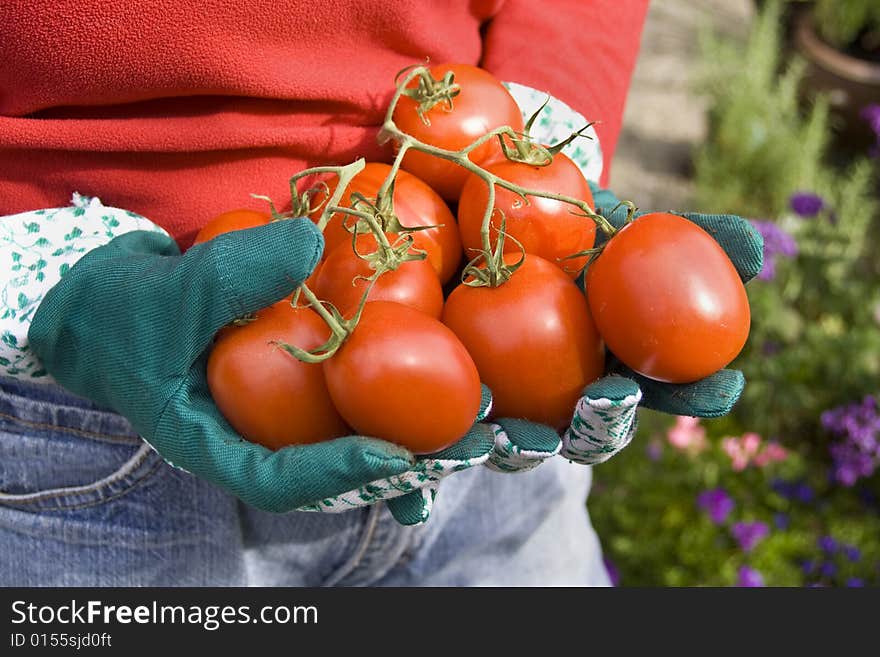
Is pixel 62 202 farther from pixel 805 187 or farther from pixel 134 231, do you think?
pixel 805 187

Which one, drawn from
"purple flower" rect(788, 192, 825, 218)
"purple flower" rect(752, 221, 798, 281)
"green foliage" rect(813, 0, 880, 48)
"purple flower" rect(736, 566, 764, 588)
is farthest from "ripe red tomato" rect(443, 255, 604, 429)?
"green foliage" rect(813, 0, 880, 48)

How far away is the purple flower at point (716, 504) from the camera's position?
2131 millimetres

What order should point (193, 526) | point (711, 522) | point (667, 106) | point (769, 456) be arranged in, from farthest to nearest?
point (667, 106) < point (769, 456) < point (711, 522) < point (193, 526)

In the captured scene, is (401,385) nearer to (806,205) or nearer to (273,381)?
(273,381)

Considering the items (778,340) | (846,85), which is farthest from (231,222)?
(846,85)

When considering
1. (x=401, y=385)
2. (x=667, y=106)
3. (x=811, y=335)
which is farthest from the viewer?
(x=667, y=106)

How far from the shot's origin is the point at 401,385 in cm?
81

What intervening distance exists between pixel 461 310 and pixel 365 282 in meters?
0.10

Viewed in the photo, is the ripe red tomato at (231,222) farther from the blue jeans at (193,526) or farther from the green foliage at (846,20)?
the green foliage at (846,20)

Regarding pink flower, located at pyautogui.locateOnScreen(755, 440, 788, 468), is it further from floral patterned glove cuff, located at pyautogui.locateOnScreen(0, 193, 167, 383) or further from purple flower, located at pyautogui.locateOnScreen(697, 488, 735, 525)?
floral patterned glove cuff, located at pyautogui.locateOnScreen(0, 193, 167, 383)

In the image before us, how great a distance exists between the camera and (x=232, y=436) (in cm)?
85

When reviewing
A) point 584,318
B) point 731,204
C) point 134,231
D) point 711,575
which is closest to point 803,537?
point 711,575

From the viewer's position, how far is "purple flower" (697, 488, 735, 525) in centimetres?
213

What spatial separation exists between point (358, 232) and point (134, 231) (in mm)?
245
